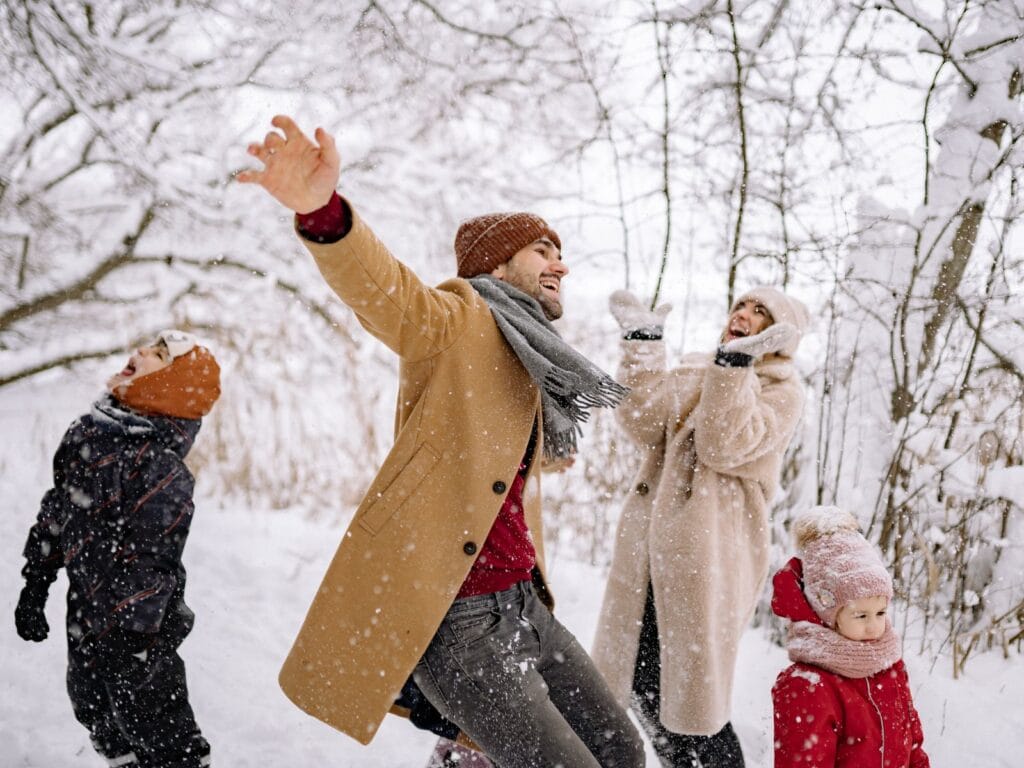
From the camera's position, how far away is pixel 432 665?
1441 mm

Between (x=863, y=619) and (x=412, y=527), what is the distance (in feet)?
3.51

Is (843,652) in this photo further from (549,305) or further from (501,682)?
(549,305)

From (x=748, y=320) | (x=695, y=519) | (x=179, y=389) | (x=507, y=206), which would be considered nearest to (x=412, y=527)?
(x=695, y=519)

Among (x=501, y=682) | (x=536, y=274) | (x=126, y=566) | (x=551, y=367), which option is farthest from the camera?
(x=126, y=566)

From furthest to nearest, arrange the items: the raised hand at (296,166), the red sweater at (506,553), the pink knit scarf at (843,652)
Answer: the pink knit scarf at (843,652) < the red sweater at (506,553) < the raised hand at (296,166)

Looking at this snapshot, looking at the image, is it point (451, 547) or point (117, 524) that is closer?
point (451, 547)

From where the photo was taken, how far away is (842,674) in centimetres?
162

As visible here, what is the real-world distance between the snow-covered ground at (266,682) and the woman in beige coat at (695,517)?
32.7 inches

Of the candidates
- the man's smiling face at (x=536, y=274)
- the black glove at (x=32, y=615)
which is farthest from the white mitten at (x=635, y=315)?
the black glove at (x=32, y=615)

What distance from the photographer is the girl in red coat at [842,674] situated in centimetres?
157

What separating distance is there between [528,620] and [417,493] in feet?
1.28

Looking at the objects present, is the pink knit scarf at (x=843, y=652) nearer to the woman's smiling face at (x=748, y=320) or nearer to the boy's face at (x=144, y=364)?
the woman's smiling face at (x=748, y=320)

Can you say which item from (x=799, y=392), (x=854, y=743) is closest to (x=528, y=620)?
(x=854, y=743)

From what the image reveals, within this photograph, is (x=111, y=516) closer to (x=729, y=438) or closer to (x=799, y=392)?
(x=729, y=438)
